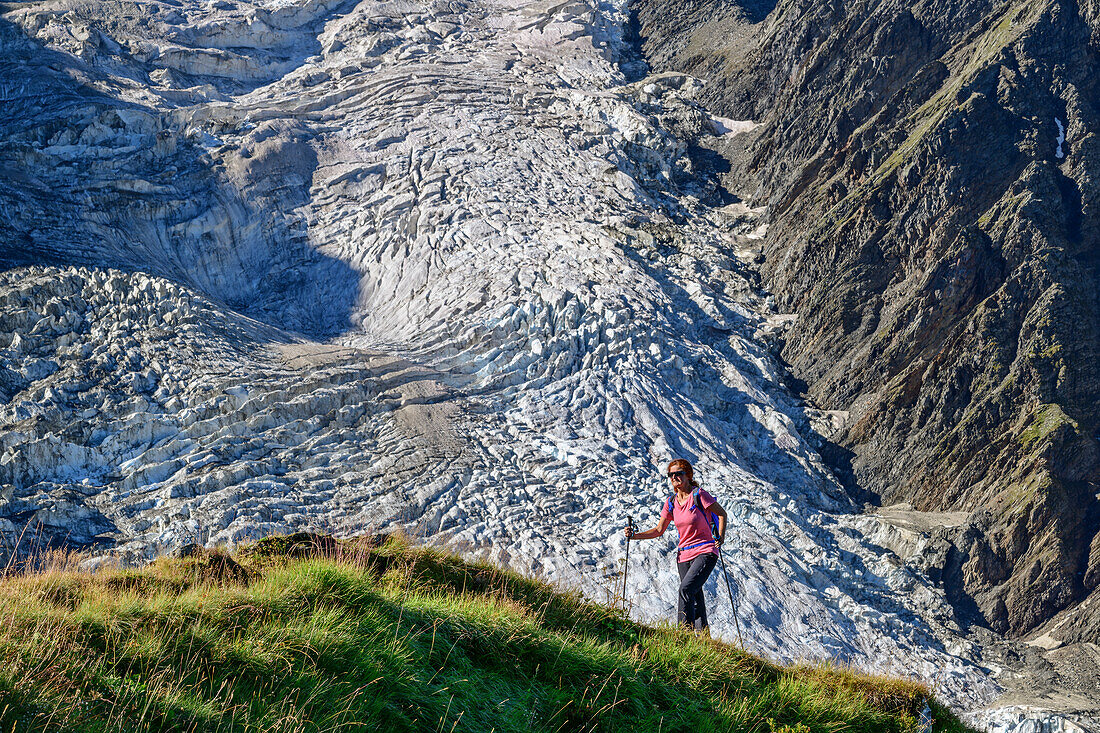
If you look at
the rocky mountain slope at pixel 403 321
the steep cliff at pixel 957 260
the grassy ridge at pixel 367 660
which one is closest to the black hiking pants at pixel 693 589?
the grassy ridge at pixel 367 660

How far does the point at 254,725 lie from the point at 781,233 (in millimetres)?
50495

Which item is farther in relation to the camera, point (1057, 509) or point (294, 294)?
point (294, 294)

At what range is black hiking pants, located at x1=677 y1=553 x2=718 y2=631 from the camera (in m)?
8.72

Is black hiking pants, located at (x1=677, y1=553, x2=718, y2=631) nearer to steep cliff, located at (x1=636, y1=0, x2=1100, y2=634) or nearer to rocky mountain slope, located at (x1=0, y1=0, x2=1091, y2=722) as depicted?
rocky mountain slope, located at (x1=0, y1=0, x2=1091, y2=722)

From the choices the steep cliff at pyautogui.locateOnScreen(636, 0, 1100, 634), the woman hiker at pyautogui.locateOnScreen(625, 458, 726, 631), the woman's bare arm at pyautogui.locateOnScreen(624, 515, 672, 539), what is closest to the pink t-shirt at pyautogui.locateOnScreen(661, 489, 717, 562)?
the woman hiker at pyautogui.locateOnScreen(625, 458, 726, 631)

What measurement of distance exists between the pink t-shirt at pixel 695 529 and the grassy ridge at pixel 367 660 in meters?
0.89

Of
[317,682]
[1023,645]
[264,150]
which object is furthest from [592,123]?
[317,682]

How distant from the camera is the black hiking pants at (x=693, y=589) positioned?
8.72 m

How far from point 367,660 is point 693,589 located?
4039 millimetres

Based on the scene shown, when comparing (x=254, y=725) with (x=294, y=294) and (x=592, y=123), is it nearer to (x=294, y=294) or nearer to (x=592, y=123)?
(x=294, y=294)

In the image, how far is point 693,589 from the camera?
29.0 ft

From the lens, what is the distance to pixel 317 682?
548 cm

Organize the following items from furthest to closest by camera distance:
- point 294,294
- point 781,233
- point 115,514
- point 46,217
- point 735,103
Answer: point 735,103 → point 781,233 → point 294,294 → point 46,217 → point 115,514

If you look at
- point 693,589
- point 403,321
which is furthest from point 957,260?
point 693,589
